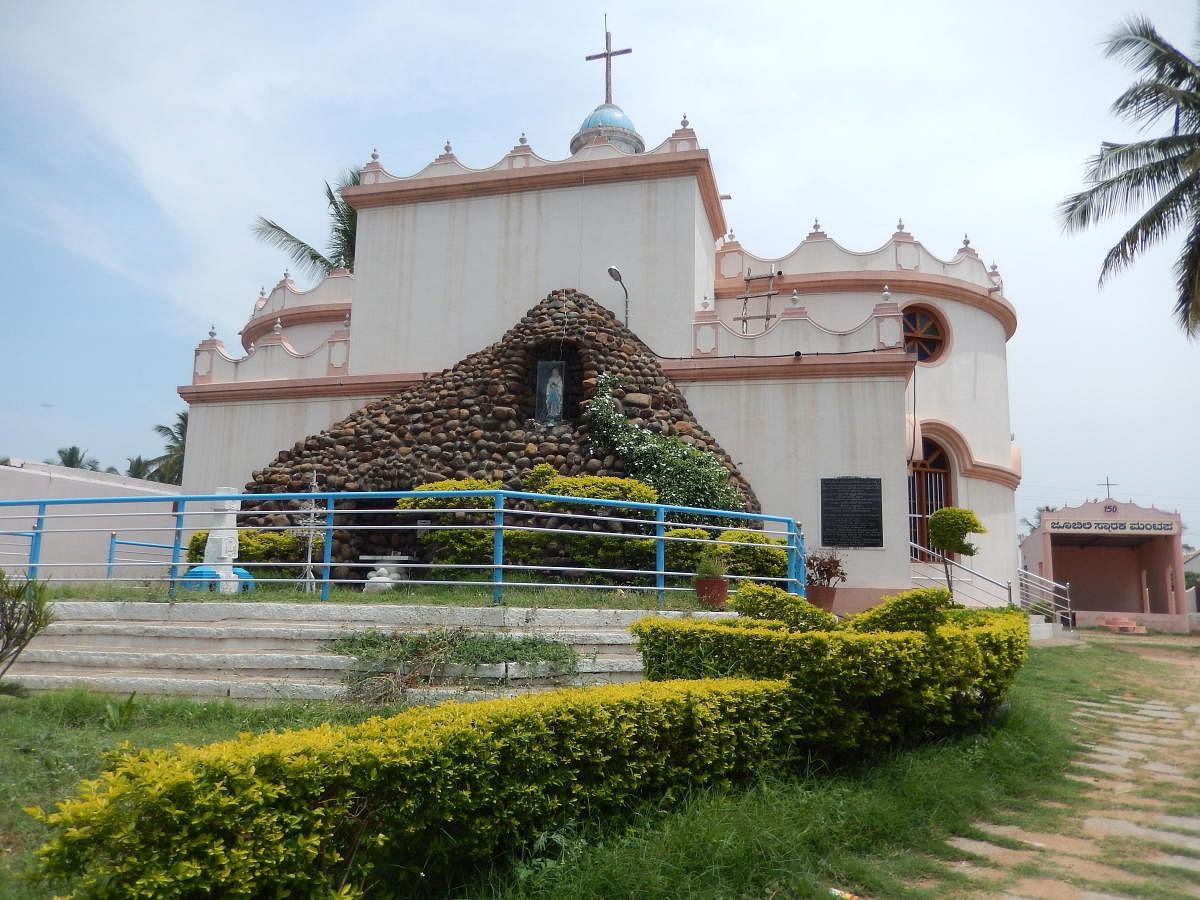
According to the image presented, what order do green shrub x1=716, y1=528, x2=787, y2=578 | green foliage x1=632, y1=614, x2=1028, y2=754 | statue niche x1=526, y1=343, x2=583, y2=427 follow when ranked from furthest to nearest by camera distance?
statue niche x1=526, y1=343, x2=583, y2=427 < green shrub x1=716, y1=528, x2=787, y2=578 < green foliage x1=632, y1=614, x2=1028, y2=754

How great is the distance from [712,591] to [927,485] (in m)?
10.9

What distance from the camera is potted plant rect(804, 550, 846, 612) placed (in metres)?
12.9

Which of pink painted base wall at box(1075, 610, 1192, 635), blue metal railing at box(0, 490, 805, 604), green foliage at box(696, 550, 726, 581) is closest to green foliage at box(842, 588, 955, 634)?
blue metal railing at box(0, 490, 805, 604)

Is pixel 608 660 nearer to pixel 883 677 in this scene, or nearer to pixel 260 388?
pixel 883 677

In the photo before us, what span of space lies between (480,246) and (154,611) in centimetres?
1137

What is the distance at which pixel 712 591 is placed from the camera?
31.8 ft

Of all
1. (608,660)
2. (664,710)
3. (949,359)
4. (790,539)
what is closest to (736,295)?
(949,359)

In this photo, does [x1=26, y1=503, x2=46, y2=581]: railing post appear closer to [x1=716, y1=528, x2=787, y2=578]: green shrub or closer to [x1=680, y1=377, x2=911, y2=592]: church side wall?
[x1=716, y1=528, x2=787, y2=578]: green shrub

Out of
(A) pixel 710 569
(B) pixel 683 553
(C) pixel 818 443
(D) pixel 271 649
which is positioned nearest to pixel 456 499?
(B) pixel 683 553

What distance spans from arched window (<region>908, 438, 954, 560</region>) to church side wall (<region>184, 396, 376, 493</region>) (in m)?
10.7

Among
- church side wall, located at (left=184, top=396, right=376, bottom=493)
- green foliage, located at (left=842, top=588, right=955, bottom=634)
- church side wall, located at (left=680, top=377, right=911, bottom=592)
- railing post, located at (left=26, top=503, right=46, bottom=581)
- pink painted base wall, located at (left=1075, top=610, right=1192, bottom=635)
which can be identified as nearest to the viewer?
green foliage, located at (left=842, top=588, right=955, bottom=634)

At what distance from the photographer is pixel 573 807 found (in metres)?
4.70

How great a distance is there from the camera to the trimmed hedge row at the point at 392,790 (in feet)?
10.7

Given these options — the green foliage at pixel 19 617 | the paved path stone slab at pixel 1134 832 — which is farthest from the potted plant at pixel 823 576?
the green foliage at pixel 19 617
